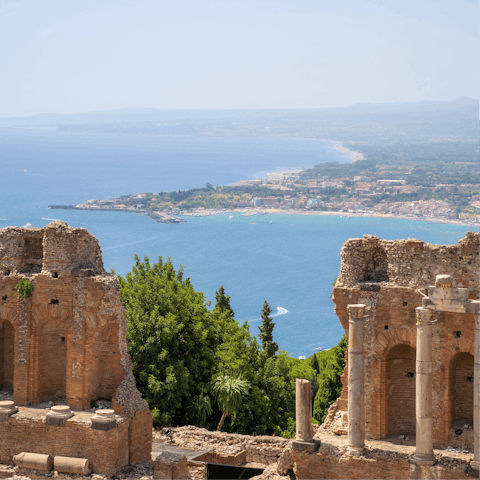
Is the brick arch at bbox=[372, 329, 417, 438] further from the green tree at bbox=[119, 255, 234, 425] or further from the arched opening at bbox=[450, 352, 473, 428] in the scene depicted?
the green tree at bbox=[119, 255, 234, 425]

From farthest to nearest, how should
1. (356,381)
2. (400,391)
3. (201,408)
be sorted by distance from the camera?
(201,408) → (400,391) → (356,381)

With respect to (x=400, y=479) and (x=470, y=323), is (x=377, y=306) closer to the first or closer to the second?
(x=470, y=323)

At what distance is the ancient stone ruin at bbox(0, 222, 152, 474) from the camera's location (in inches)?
1072

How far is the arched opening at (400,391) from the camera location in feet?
88.5

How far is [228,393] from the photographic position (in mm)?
36125

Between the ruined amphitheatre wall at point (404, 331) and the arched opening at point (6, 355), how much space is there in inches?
492

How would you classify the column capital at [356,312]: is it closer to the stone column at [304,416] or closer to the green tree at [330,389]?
the stone column at [304,416]

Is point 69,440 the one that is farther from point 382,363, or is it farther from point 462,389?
point 462,389

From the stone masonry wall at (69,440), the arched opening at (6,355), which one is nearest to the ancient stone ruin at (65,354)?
the stone masonry wall at (69,440)

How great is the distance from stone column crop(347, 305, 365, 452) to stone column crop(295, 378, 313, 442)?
1355 millimetres

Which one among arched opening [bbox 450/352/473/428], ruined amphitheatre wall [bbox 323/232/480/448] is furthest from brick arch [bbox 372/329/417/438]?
arched opening [bbox 450/352/473/428]

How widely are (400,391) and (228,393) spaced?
11035mm

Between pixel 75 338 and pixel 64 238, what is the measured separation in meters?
3.66

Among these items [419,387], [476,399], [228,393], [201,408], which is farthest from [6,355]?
[476,399]
